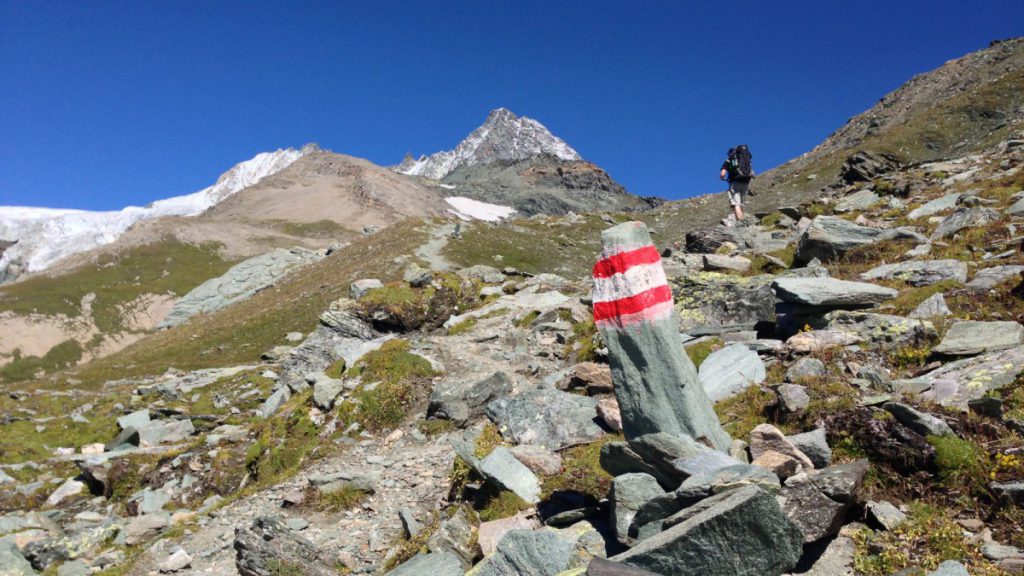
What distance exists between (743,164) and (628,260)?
19082mm

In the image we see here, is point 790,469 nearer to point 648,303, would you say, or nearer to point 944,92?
point 648,303

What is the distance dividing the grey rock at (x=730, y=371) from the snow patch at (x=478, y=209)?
13387 cm

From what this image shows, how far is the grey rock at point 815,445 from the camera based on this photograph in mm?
6758

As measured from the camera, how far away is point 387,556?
28.7ft

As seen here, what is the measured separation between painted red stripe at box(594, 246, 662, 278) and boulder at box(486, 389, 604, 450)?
140 inches

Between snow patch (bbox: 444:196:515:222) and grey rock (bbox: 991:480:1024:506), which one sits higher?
snow patch (bbox: 444:196:515:222)

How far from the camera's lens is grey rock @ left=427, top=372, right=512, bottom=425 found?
43.0 feet

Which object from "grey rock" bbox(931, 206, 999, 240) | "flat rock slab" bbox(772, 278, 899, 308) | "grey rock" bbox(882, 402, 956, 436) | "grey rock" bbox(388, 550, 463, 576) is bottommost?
"grey rock" bbox(388, 550, 463, 576)

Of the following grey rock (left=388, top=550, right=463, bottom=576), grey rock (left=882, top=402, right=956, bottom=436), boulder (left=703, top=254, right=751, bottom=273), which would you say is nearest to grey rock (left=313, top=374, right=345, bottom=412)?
grey rock (left=388, top=550, right=463, bottom=576)

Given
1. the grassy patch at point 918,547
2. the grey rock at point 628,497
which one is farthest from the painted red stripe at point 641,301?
the grassy patch at point 918,547

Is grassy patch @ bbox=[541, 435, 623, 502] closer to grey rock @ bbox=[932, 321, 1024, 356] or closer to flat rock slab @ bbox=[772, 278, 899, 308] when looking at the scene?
flat rock slab @ bbox=[772, 278, 899, 308]

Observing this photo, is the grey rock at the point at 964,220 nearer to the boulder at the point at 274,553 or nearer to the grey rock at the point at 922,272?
the grey rock at the point at 922,272

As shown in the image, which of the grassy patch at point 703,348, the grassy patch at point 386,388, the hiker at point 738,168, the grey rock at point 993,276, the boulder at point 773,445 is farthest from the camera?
the hiker at point 738,168

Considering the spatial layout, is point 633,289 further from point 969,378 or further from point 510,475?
point 969,378
